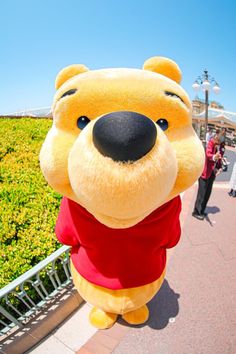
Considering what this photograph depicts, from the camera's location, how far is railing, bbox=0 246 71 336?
232cm

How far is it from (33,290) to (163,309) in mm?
1571

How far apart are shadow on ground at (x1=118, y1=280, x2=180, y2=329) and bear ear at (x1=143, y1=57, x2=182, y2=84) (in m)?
2.61


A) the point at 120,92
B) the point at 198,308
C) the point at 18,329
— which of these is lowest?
the point at 198,308

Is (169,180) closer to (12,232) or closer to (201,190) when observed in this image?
(12,232)

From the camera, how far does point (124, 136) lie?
966 mm

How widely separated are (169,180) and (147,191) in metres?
0.15

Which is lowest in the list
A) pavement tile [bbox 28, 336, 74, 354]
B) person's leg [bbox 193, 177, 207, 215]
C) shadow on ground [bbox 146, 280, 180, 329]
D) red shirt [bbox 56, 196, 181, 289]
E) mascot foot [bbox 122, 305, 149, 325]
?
person's leg [bbox 193, 177, 207, 215]

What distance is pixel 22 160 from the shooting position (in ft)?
17.3

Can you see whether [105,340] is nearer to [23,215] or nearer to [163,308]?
[163,308]

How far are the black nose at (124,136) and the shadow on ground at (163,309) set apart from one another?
2.45 meters

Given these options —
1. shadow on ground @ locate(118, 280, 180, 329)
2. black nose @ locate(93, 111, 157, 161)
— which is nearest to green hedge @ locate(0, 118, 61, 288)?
shadow on ground @ locate(118, 280, 180, 329)

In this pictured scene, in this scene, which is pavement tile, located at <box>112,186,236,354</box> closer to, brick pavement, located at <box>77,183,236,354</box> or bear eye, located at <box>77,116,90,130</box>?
brick pavement, located at <box>77,183,236,354</box>

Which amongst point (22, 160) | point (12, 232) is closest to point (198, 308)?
point (12, 232)

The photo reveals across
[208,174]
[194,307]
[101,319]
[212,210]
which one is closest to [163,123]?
[101,319]
